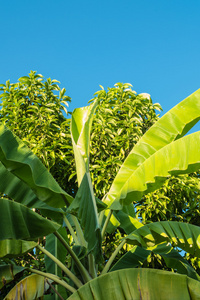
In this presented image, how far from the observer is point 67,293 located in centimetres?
486

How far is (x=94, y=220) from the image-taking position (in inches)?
129

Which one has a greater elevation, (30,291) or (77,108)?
(77,108)

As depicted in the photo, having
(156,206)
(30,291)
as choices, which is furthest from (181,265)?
(30,291)

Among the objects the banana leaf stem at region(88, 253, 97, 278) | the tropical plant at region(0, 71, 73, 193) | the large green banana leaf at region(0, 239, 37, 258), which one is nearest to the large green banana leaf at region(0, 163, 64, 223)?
the large green banana leaf at region(0, 239, 37, 258)

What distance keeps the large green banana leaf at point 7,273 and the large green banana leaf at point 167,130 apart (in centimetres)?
158

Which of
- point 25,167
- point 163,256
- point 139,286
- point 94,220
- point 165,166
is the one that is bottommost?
point 139,286

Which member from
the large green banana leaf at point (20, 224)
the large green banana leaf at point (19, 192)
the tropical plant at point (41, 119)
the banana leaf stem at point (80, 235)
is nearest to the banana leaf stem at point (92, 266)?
the banana leaf stem at point (80, 235)

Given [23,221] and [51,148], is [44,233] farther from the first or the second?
[51,148]

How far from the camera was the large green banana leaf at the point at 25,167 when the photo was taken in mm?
3287

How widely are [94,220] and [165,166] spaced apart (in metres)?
0.86

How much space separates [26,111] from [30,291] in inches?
138

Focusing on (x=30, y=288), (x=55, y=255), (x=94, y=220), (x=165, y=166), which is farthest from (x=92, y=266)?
(x=165, y=166)

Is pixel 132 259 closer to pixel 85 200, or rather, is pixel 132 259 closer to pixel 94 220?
pixel 94 220

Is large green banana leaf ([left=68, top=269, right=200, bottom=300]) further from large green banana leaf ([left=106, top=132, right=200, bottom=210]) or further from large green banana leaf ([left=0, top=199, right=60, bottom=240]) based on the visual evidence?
large green banana leaf ([left=106, top=132, right=200, bottom=210])
